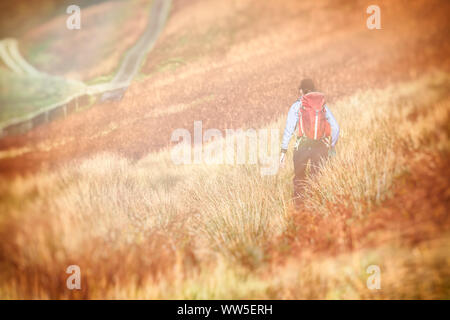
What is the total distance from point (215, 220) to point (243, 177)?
49 cm

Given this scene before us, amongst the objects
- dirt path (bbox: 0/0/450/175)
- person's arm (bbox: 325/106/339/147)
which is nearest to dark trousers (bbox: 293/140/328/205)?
person's arm (bbox: 325/106/339/147)

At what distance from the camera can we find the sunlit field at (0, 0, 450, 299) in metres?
2.26

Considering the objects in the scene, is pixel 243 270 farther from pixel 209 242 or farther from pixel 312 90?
pixel 312 90

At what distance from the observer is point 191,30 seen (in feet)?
8.96

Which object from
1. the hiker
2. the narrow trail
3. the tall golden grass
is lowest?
the tall golden grass

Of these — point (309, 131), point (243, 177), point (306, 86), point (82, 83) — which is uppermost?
point (82, 83)

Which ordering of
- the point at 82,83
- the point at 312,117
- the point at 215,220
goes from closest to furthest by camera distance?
the point at 312,117, the point at 215,220, the point at 82,83

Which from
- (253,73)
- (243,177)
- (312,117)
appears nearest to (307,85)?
(312,117)

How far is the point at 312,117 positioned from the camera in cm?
228

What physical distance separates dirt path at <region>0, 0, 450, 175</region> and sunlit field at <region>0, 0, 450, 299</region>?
0.01 m

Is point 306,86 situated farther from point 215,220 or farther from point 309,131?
point 215,220

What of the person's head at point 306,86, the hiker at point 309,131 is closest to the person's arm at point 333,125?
the hiker at point 309,131

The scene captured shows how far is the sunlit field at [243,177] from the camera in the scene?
2.26 m

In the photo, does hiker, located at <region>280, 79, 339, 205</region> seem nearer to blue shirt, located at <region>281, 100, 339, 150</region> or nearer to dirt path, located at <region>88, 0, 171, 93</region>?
blue shirt, located at <region>281, 100, 339, 150</region>
